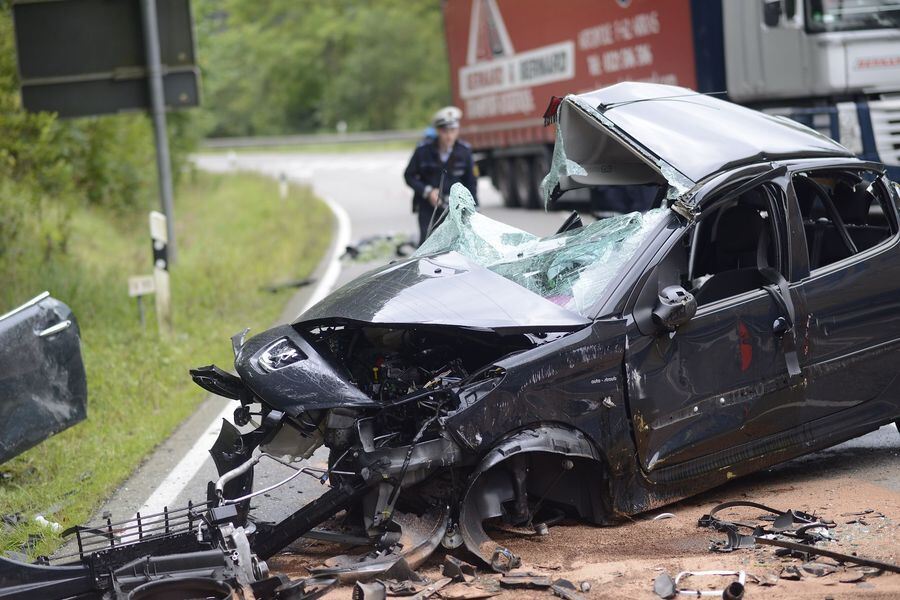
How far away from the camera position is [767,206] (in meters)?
5.84

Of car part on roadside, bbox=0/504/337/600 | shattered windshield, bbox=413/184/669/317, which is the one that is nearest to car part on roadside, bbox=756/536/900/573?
shattered windshield, bbox=413/184/669/317

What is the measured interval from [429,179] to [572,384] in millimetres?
6447

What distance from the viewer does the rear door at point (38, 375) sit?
19.6 ft

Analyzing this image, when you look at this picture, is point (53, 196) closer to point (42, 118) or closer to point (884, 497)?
point (42, 118)

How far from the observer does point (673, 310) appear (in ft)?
17.0

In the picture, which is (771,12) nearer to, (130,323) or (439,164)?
(439,164)

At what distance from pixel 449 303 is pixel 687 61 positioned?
11731 millimetres

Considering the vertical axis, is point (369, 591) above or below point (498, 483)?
below

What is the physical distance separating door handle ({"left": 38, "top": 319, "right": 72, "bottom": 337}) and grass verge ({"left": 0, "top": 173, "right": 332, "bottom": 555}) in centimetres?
95

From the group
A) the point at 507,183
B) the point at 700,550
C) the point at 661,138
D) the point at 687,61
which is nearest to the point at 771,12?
the point at 687,61

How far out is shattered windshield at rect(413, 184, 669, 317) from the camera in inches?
214

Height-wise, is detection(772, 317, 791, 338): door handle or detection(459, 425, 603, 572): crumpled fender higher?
detection(772, 317, 791, 338): door handle

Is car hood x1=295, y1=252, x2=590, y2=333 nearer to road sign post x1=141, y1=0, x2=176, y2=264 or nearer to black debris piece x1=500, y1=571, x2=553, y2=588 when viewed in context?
black debris piece x1=500, y1=571, x2=553, y2=588

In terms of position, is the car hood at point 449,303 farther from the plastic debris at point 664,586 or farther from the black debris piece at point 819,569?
the black debris piece at point 819,569
